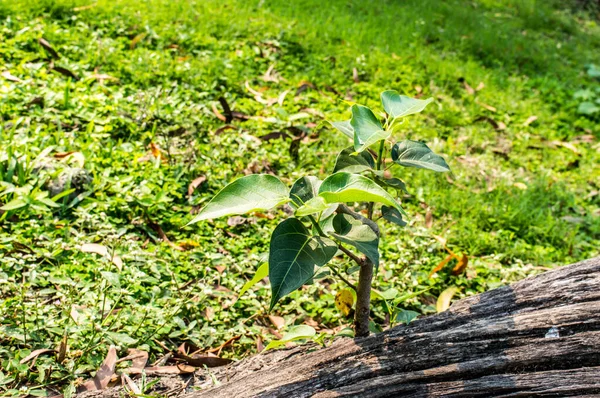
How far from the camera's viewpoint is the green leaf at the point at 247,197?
5.08 ft

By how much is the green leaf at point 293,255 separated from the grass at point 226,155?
0.54 m

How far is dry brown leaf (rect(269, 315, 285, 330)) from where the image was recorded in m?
2.60

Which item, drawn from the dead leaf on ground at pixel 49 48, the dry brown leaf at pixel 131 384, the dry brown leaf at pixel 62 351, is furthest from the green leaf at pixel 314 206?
the dead leaf on ground at pixel 49 48

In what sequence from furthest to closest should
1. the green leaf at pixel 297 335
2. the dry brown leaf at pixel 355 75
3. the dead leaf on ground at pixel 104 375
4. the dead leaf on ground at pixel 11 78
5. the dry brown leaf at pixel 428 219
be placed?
the dry brown leaf at pixel 355 75 → the dead leaf on ground at pixel 11 78 → the dry brown leaf at pixel 428 219 → the dead leaf on ground at pixel 104 375 → the green leaf at pixel 297 335

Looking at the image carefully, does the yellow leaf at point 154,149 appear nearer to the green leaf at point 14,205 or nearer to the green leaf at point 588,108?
the green leaf at point 14,205

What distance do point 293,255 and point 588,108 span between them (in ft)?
14.1

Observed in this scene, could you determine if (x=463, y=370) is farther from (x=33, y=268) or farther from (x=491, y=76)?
(x=491, y=76)

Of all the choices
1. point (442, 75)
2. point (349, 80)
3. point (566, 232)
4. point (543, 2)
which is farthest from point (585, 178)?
point (543, 2)

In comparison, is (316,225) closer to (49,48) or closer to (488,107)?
(49,48)

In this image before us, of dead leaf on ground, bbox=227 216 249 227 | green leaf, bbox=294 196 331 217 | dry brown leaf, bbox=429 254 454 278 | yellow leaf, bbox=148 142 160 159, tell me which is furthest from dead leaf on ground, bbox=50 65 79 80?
green leaf, bbox=294 196 331 217

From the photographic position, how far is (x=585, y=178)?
4.21 metres

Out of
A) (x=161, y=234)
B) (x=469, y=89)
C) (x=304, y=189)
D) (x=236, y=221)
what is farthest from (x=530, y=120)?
(x=304, y=189)

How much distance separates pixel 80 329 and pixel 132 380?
264 mm

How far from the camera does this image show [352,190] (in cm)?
151
